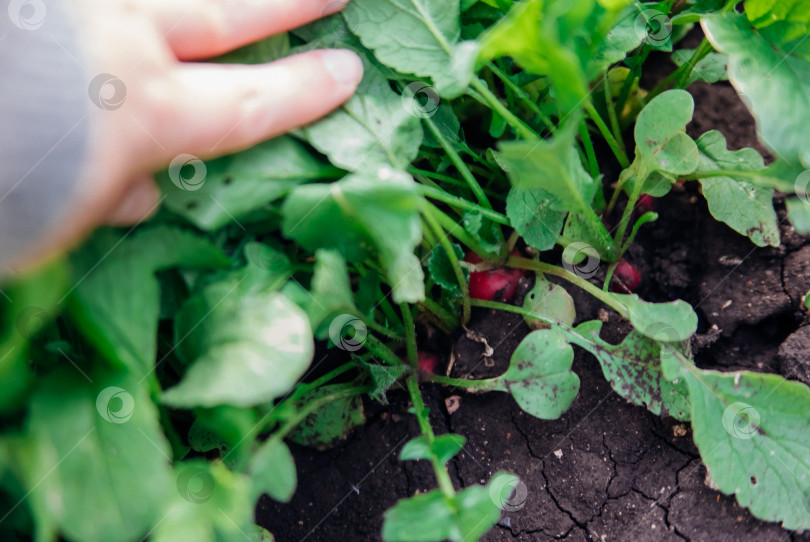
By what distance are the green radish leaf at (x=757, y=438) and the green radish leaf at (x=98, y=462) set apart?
68cm

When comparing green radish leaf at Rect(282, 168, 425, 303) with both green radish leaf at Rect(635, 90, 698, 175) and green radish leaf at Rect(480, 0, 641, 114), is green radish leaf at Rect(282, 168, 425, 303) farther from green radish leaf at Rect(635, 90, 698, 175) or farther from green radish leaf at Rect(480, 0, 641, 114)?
green radish leaf at Rect(635, 90, 698, 175)

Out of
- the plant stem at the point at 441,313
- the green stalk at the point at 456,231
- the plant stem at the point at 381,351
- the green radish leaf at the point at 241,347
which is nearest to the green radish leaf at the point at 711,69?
the green stalk at the point at 456,231

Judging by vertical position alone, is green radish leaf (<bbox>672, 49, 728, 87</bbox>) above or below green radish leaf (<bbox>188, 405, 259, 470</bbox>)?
above

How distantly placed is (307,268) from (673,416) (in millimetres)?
571

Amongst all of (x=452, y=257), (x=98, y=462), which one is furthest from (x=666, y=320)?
(x=98, y=462)

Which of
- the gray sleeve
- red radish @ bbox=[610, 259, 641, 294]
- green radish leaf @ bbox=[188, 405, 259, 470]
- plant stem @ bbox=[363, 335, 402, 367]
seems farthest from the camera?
red radish @ bbox=[610, 259, 641, 294]

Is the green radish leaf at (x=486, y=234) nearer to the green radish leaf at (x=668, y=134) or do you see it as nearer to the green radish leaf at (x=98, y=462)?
the green radish leaf at (x=668, y=134)

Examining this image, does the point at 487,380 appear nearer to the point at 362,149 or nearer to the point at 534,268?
the point at 534,268

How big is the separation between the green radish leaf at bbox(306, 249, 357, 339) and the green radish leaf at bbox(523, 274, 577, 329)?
1.08 feet

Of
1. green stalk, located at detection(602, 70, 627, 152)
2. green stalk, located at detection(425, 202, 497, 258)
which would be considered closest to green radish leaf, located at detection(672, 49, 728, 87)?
green stalk, located at detection(602, 70, 627, 152)

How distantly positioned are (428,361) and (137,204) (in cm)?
52

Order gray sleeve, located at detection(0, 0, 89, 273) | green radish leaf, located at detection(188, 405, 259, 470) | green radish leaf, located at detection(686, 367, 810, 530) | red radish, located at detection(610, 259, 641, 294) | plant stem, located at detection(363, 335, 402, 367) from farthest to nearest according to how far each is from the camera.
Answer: red radish, located at detection(610, 259, 641, 294)
plant stem, located at detection(363, 335, 402, 367)
green radish leaf, located at detection(686, 367, 810, 530)
green radish leaf, located at detection(188, 405, 259, 470)
gray sleeve, located at detection(0, 0, 89, 273)

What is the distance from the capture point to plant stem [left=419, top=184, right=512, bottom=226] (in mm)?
865

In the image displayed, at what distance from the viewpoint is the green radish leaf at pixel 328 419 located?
0.96 m
